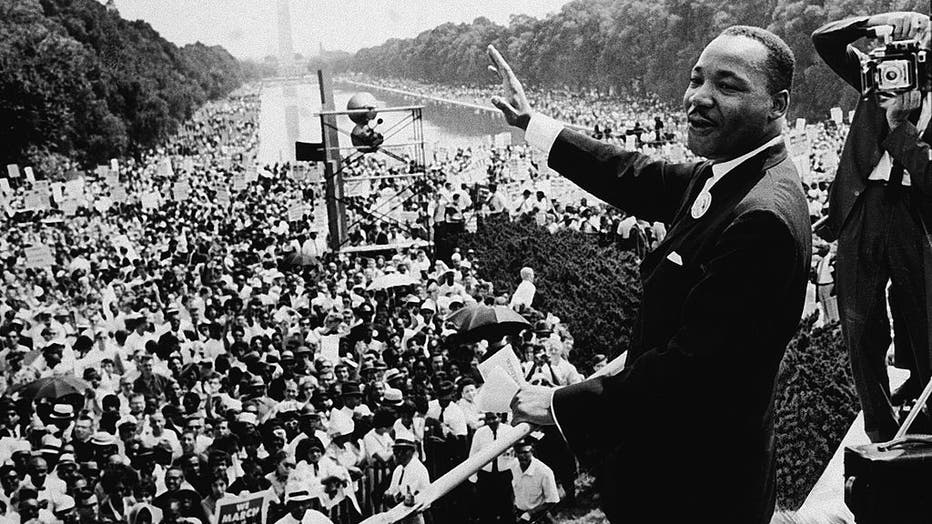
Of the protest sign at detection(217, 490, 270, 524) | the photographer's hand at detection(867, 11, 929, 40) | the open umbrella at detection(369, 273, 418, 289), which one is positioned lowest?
the open umbrella at detection(369, 273, 418, 289)

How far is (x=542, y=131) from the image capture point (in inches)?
103

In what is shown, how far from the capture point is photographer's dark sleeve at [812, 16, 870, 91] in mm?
3296

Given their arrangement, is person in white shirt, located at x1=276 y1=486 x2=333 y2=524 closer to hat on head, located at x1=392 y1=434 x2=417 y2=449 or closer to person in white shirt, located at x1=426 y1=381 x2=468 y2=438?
hat on head, located at x1=392 y1=434 x2=417 y2=449

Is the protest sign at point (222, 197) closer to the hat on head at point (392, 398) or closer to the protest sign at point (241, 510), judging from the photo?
the hat on head at point (392, 398)

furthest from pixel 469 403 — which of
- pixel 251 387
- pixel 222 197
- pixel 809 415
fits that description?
pixel 222 197

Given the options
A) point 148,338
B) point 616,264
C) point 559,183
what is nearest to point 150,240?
point 148,338

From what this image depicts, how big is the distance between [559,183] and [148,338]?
2057 centimetres

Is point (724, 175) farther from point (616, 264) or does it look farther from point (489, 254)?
point (489, 254)

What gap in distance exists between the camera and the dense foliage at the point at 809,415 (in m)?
6.55

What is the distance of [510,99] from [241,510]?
15.1ft

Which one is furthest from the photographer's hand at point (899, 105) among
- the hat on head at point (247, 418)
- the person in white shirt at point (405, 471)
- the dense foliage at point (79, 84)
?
the dense foliage at point (79, 84)

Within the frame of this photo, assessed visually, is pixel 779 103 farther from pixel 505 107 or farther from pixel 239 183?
pixel 239 183

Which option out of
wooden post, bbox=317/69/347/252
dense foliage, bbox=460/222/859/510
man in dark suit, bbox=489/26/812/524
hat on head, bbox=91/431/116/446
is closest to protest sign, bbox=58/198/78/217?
wooden post, bbox=317/69/347/252

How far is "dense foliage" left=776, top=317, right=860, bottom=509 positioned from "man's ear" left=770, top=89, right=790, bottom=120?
4.24 metres
